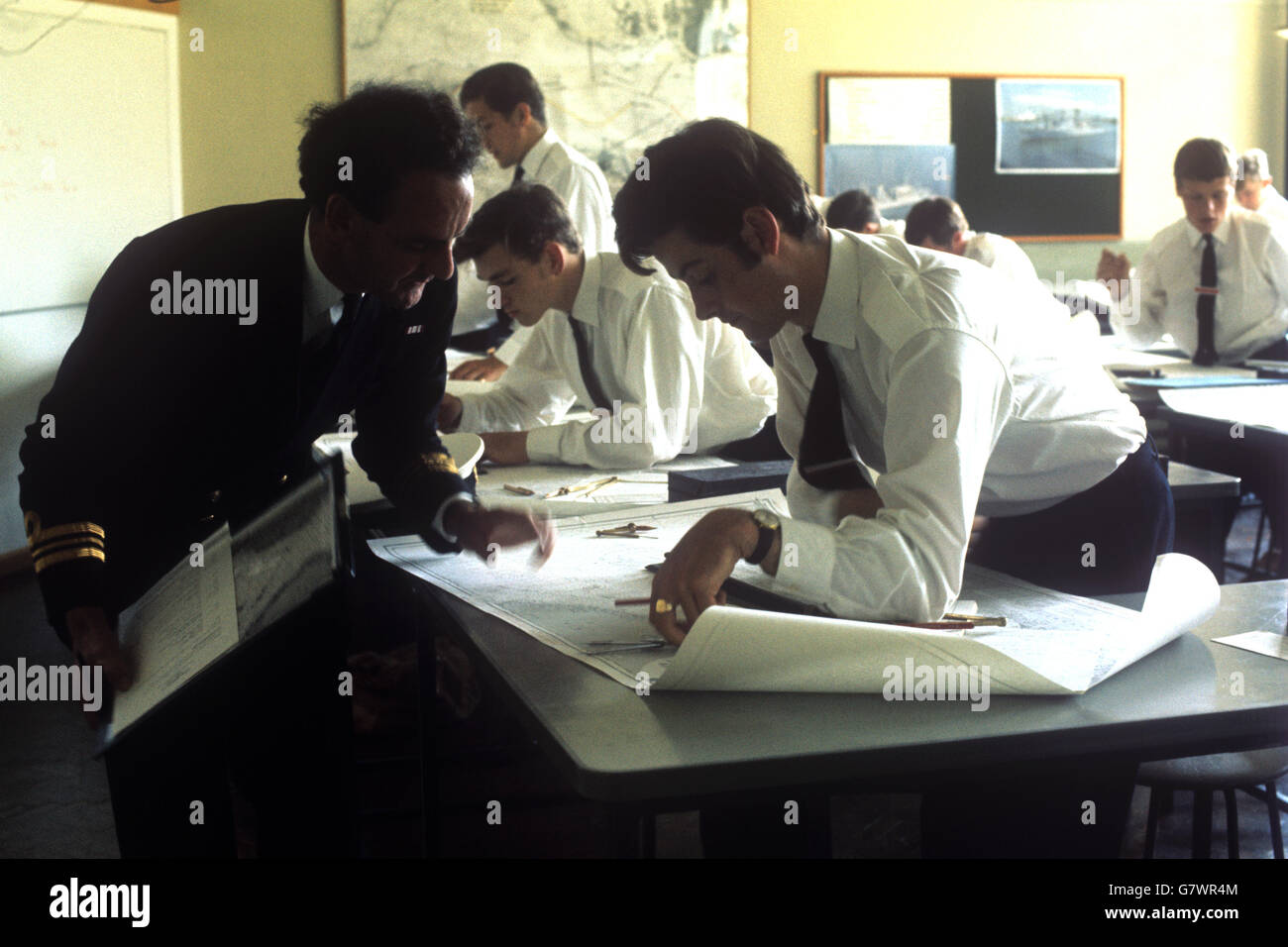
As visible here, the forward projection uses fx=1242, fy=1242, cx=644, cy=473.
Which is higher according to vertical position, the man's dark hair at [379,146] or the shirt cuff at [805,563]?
the man's dark hair at [379,146]

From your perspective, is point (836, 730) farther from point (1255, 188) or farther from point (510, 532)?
point (1255, 188)

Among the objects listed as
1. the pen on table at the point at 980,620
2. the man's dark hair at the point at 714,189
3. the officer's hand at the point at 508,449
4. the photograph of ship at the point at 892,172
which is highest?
the photograph of ship at the point at 892,172

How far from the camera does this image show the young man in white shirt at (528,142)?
4.11 m

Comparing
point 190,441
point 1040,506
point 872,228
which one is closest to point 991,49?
point 872,228

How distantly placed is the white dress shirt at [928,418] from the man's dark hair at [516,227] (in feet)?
3.90

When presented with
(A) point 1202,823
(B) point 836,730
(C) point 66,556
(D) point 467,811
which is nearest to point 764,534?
(B) point 836,730

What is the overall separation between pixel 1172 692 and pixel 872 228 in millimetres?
3944

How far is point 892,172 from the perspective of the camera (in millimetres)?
6645

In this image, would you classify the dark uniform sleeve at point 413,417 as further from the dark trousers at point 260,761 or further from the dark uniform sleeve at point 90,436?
the dark uniform sleeve at point 90,436

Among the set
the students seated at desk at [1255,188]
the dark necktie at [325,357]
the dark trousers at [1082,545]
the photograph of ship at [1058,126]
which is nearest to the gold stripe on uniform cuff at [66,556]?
the dark necktie at [325,357]

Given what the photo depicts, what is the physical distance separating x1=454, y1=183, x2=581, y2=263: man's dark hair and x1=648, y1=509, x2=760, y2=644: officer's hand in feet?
5.16

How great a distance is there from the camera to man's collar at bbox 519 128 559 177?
13.6ft
